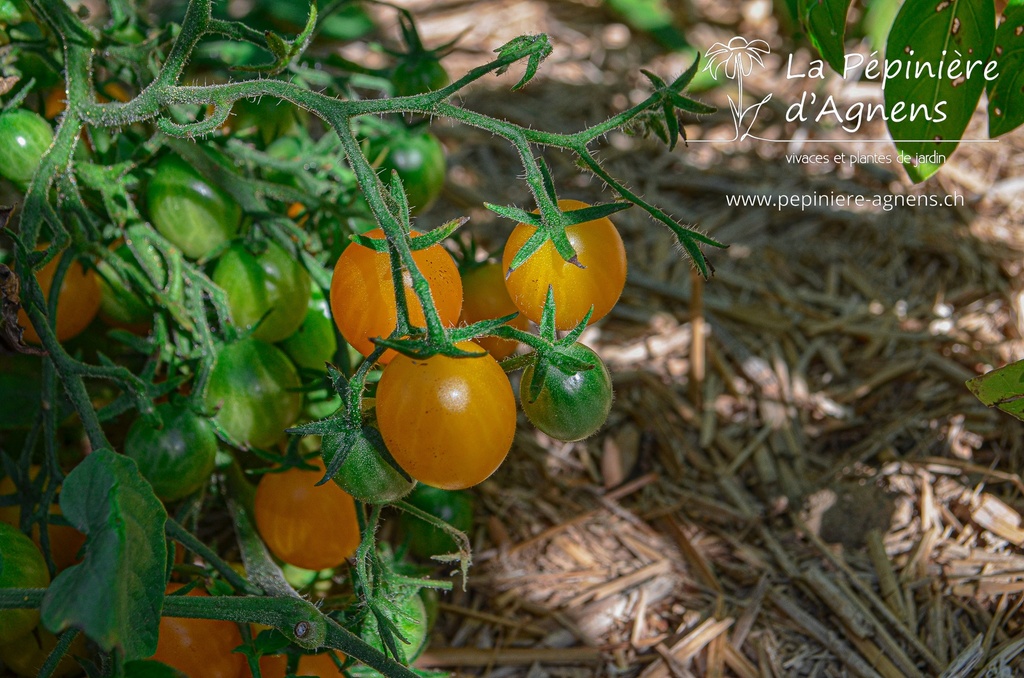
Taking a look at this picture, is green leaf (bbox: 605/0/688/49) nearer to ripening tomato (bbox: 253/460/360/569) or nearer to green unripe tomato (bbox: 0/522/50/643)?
ripening tomato (bbox: 253/460/360/569)

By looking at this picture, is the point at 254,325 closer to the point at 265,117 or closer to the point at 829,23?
the point at 265,117

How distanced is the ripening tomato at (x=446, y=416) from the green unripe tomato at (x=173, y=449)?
37 cm

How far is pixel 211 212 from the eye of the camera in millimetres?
1155

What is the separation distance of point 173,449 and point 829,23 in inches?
37.3

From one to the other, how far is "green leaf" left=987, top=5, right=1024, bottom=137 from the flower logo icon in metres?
1.07

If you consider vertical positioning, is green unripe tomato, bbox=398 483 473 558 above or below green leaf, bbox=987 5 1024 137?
below

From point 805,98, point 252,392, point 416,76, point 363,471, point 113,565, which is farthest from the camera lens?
point 805,98

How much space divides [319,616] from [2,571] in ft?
1.15

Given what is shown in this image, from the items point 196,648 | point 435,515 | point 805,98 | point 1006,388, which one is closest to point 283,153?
point 435,515

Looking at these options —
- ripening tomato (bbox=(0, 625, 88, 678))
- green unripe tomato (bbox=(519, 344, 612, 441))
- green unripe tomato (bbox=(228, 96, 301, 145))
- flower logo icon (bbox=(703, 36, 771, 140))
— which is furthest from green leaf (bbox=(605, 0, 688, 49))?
ripening tomato (bbox=(0, 625, 88, 678))

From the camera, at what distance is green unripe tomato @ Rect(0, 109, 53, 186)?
109 centimetres

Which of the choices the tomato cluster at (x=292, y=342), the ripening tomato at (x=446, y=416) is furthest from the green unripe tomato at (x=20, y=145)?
the ripening tomato at (x=446, y=416)

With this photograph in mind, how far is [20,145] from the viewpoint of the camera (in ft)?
3.59

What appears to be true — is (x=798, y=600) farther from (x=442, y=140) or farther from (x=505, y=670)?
(x=442, y=140)
